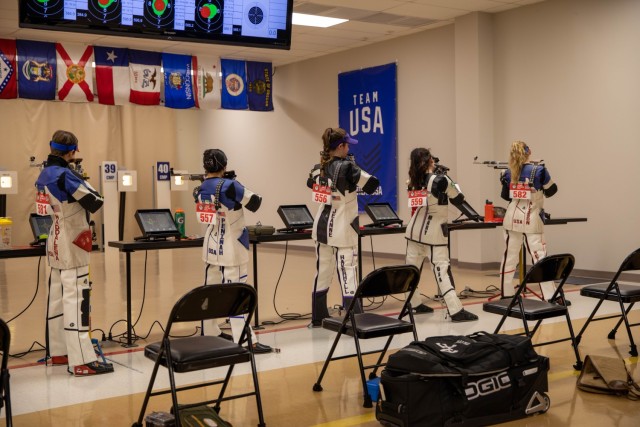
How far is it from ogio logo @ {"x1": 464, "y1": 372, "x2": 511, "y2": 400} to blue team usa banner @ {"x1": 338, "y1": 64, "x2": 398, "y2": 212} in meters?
7.84

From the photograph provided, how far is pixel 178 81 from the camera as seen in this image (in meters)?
11.3

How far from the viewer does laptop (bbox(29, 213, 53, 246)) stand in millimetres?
5762

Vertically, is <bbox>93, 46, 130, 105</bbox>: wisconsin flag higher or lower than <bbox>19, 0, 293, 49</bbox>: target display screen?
higher

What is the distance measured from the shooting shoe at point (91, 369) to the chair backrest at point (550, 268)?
9.14 ft

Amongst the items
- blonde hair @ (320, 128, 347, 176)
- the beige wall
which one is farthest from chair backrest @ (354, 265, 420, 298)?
the beige wall

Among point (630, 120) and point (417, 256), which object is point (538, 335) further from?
point (630, 120)

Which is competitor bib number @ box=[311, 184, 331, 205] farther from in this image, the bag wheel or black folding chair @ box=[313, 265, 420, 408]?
the bag wheel

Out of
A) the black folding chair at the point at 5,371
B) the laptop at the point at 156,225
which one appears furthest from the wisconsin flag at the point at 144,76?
the black folding chair at the point at 5,371

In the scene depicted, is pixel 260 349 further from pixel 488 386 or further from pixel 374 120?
pixel 374 120

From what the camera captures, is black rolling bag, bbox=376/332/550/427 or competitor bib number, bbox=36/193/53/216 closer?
black rolling bag, bbox=376/332/550/427

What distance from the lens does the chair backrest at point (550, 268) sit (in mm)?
4836

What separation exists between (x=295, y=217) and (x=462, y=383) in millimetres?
3476

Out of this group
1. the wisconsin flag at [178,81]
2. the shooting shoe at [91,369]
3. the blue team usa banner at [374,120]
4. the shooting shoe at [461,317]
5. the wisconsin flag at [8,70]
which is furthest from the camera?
the blue team usa banner at [374,120]

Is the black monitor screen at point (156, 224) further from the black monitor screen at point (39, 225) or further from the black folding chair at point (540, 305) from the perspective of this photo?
the black folding chair at point (540, 305)
